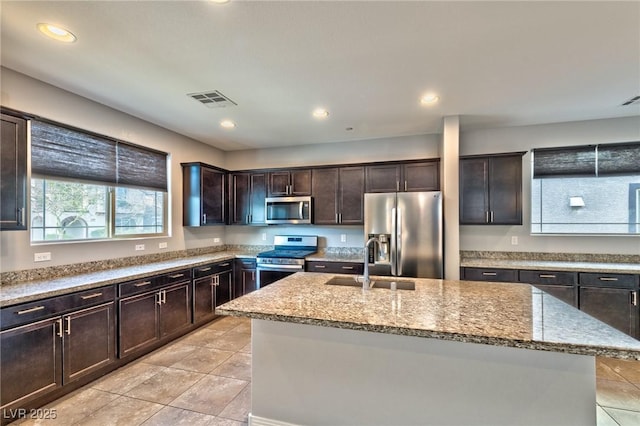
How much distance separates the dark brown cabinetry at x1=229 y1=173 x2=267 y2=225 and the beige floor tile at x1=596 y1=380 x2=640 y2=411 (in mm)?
4359

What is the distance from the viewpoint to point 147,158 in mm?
3879

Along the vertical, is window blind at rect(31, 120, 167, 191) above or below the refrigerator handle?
above

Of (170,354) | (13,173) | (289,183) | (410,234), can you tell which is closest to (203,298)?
(170,354)

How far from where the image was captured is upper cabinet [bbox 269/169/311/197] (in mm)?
4684

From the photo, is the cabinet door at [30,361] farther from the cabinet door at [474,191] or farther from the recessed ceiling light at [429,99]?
the cabinet door at [474,191]

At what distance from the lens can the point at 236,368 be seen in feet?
9.46

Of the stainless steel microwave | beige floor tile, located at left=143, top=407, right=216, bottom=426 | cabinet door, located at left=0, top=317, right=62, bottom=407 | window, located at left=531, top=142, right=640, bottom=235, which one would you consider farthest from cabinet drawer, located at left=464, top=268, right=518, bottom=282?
cabinet door, located at left=0, top=317, right=62, bottom=407

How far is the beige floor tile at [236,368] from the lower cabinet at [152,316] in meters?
0.91

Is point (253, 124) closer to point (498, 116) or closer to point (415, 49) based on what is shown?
point (415, 49)

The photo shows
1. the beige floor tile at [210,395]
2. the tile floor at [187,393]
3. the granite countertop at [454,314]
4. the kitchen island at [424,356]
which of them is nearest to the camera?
the granite countertop at [454,314]

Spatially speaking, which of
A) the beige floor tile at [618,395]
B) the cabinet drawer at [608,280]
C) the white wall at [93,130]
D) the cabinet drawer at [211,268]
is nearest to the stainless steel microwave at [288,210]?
the cabinet drawer at [211,268]

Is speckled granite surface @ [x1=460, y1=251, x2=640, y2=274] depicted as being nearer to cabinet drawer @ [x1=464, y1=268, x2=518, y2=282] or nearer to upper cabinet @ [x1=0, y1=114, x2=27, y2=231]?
cabinet drawer @ [x1=464, y1=268, x2=518, y2=282]

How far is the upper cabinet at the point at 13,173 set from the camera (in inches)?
86.2

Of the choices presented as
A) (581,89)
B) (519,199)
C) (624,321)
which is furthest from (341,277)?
(624,321)
